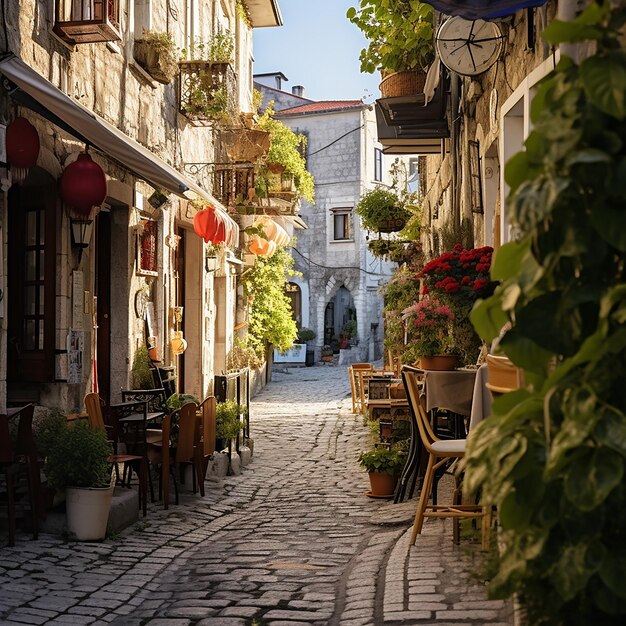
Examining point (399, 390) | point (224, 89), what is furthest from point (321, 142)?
point (399, 390)

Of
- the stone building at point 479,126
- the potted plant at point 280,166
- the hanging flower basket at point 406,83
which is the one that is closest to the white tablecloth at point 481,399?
the stone building at point 479,126

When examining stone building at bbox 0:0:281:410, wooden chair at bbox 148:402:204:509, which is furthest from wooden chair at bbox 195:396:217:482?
stone building at bbox 0:0:281:410

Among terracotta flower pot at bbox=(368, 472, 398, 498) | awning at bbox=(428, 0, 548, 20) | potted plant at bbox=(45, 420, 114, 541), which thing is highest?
awning at bbox=(428, 0, 548, 20)

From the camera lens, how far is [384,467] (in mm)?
8133

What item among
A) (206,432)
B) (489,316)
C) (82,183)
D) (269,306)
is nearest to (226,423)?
(206,432)

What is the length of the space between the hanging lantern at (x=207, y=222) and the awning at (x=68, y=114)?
315 cm

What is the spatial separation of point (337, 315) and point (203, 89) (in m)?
27.4

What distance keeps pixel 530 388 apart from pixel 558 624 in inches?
19.5

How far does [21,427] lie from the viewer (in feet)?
21.6

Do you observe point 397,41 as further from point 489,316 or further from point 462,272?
point 489,316

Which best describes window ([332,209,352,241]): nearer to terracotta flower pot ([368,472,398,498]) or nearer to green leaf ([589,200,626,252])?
terracotta flower pot ([368,472,398,498])

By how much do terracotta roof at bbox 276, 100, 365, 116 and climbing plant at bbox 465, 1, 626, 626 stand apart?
34380mm

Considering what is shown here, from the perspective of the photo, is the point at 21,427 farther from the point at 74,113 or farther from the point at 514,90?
the point at 514,90

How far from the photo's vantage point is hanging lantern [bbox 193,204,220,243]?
11.7 meters
